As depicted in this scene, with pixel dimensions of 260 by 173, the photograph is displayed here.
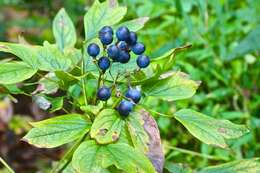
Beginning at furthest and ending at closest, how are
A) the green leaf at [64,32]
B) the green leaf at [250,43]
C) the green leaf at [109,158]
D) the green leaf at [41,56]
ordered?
the green leaf at [250,43]
the green leaf at [64,32]
the green leaf at [41,56]
the green leaf at [109,158]

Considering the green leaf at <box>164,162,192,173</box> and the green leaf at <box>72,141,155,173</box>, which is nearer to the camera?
the green leaf at <box>72,141,155,173</box>

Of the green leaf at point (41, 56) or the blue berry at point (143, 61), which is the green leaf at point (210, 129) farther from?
the green leaf at point (41, 56)

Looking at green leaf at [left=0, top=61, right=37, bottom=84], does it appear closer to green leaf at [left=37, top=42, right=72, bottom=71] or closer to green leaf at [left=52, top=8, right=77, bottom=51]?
green leaf at [left=37, top=42, right=72, bottom=71]

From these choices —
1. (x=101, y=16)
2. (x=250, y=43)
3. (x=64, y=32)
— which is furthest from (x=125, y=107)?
(x=250, y=43)

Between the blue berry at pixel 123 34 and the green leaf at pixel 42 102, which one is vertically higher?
the blue berry at pixel 123 34

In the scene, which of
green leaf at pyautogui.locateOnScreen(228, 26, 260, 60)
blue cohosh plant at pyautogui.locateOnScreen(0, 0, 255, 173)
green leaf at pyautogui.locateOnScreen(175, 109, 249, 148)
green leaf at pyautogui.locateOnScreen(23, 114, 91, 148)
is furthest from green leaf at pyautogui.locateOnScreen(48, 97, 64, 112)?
green leaf at pyautogui.locateOnScreen(228, 26, 260, 60)

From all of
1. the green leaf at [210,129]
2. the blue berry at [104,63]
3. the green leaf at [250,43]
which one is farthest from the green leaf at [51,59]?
the green leaf at [250,43]

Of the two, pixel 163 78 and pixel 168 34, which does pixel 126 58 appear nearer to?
pixel 163 78
